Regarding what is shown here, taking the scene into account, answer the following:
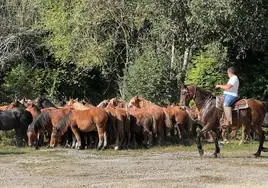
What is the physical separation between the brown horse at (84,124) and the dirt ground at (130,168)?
2.32ft

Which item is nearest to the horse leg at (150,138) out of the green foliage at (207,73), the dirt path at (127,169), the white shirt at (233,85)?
the dirt path at (127,169)

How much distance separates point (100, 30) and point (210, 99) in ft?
51.0

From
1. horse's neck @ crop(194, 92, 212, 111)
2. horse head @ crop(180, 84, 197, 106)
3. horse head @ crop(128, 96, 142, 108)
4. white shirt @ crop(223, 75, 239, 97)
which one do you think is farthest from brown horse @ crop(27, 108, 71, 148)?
white shirt @ crop(223, 75, 239, 97)

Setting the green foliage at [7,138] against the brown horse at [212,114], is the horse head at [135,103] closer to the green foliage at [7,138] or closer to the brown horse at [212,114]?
the green foliage at [7,138]

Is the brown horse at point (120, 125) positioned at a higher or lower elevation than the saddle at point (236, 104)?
lower

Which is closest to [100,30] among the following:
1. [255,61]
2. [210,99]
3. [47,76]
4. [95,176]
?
[47,76]

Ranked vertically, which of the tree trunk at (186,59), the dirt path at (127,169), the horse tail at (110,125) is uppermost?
the tree trunk at (186,59)

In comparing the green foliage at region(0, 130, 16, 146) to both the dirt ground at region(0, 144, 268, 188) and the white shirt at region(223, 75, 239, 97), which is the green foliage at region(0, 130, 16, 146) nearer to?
the dirt ground at region(0, 144, 268, 188)

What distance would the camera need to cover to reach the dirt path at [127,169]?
13.2 meters

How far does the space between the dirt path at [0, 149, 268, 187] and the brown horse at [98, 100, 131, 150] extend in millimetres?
1314

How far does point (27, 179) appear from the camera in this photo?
13.6 metres

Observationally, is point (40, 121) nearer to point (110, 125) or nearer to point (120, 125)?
point (110, 125)

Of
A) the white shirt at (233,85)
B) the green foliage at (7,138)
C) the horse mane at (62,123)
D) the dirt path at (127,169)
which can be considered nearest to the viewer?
the dirt path at (127,169)

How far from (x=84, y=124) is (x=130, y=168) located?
18.0 ft
